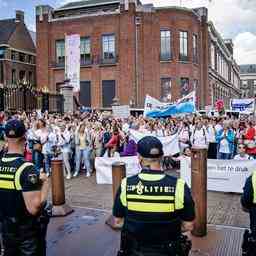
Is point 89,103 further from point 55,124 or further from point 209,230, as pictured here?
point 209,230

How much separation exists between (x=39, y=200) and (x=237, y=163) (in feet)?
20.8

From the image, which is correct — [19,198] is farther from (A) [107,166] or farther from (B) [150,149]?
(A) [107,166]

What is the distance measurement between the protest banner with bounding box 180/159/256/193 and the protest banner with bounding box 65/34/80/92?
2465cm

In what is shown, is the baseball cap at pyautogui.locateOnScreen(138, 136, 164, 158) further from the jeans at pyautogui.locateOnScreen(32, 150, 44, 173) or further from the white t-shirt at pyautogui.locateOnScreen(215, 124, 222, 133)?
the white t-shirt at pyautogui.locateOnScreen(215, 124, 222, 133)

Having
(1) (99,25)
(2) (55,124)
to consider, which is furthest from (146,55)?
(2) (55,124)

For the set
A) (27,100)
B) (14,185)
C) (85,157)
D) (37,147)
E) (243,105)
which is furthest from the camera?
(243,105)

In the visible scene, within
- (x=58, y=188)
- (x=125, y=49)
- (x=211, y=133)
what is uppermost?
(x=125, y=49)

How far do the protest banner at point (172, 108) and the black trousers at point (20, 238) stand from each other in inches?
530

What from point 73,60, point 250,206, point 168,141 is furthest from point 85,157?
point 73,60

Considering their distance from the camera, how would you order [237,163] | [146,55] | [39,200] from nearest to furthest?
[39,200] → [237,163] → [146,55]

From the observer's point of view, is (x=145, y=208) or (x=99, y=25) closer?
(x=145, y=208)

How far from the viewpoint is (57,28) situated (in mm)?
37219

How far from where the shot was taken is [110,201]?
28.1 ft

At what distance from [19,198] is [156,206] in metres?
1.32
